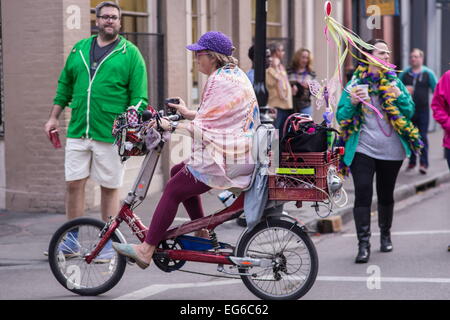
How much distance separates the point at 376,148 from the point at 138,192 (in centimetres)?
245

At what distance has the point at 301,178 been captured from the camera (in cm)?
609

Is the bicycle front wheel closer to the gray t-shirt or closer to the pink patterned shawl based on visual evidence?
the pink patterned shawl

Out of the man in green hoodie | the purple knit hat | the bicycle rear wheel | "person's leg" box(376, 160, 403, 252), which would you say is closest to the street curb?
"person's leg" box(376, 160, 403, 252)

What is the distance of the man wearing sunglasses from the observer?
7.66 m

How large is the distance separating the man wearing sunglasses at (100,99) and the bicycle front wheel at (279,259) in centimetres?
189

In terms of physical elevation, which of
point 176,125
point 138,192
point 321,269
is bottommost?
point 321,269

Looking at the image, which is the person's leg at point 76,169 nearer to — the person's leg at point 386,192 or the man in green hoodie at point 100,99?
the man in green hoodie at point 100,99

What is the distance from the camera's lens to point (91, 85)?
7672 millimetres

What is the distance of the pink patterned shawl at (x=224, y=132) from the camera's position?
239 inches

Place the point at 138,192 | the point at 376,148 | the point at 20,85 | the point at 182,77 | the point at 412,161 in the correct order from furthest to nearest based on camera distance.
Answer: the point at 412,161 → the point at 182,77 → the point at 20,85 → the point at 376,148 → the point at 138,192

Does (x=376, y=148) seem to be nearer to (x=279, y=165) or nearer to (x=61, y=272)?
(x=279, y=165)

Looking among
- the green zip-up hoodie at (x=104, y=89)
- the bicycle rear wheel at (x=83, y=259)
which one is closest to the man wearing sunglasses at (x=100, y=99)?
the green zip-up hoodie at (x=104, y=89)

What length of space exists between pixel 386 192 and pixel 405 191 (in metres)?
4.54

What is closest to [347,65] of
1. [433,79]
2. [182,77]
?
[433,79]
